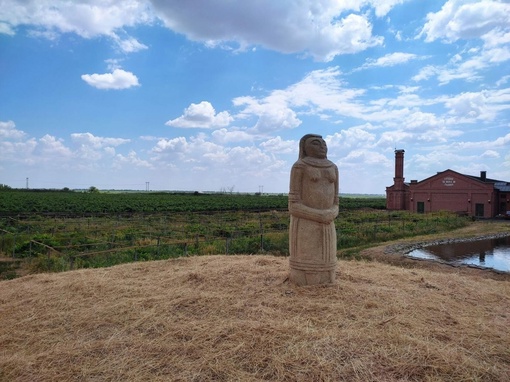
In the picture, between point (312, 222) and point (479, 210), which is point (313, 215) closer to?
point (312, 222)

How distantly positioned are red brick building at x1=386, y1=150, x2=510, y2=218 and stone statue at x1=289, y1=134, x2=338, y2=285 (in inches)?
1438

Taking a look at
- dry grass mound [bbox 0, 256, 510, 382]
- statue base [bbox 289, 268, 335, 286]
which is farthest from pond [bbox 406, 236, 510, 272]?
statue base [bbox 289, 268, 335, 286]

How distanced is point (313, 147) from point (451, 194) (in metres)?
37.6

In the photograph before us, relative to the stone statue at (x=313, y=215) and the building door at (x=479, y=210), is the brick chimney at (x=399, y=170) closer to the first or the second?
the building door at (x=479, y=210)

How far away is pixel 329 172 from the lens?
7184 mm

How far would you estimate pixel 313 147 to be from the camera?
23.7 feet

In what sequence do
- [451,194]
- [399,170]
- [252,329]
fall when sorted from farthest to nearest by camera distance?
[399,170] < [451,194] < [252,329]

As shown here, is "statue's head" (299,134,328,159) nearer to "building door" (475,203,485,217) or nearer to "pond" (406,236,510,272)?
"pond" (406,236,510,272)

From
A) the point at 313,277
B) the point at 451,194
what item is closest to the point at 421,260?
the point at 313,277

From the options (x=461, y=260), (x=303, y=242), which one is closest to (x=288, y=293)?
(x=303, y=242)

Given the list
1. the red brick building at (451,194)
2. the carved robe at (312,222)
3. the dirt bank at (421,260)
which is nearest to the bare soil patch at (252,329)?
the carved robe at (312,222)

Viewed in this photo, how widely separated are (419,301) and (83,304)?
19.0 feet

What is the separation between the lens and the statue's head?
7.24m

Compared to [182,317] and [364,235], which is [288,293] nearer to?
[182,317]
